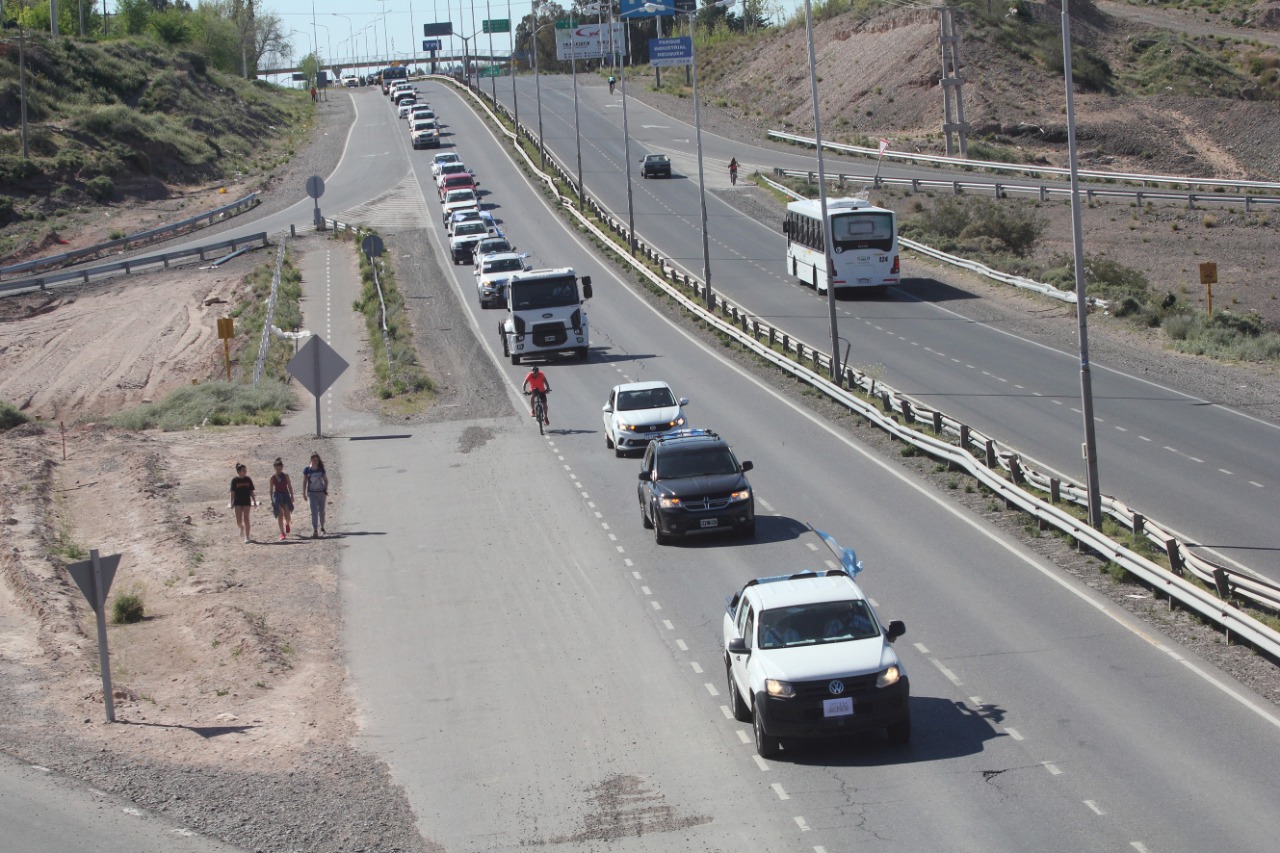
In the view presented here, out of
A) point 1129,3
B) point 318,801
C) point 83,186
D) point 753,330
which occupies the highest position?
point 1129,3

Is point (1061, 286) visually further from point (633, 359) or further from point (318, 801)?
point (318, 801)

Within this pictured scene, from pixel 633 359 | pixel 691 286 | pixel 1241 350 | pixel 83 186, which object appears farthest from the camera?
pixel 83 186

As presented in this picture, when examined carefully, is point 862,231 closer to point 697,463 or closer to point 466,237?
point 466,237

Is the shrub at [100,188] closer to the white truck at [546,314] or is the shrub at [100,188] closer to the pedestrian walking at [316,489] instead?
the white truck at [546,314]

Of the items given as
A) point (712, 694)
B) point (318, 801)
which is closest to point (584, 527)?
point (712, 694)

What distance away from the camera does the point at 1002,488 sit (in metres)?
23.6

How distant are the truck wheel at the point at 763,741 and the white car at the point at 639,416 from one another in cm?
1563

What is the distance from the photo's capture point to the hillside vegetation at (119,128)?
80750 millimetres

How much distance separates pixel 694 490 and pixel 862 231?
28863mm

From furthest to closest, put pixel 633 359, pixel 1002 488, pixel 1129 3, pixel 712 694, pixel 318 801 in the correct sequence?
pixel 1129 3 → pixel 633 359 → pixel 1002 488 → pixel 712 694 → pixel 318 801

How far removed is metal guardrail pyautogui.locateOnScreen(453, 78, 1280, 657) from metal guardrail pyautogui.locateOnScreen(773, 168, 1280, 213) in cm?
2861

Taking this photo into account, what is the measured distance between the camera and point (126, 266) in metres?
61.0

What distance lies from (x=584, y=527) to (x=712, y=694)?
8731 mm

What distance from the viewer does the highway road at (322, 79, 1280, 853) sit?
1209 cm
